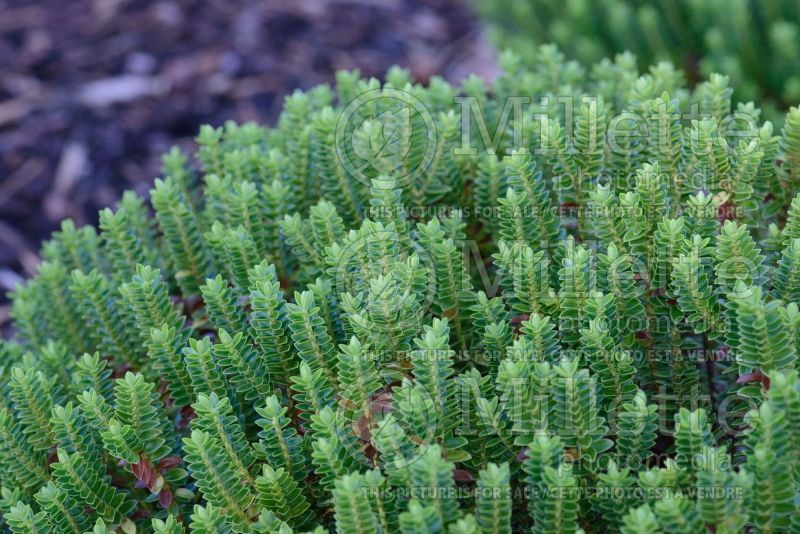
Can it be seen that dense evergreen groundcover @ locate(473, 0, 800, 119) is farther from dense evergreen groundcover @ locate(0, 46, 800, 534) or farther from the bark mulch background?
dense evergreen groundcover @ locate(0, 46, 800, 534)

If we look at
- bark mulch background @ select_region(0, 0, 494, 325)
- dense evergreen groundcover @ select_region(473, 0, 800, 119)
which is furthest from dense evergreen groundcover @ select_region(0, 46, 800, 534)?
bark mulch background @ select_region(0, 0, 494, 325)

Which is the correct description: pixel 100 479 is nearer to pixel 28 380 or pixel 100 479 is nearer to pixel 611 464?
pixel 28 380

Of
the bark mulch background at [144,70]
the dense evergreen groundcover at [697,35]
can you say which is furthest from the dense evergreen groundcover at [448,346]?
the bark mulch background at [144,70]

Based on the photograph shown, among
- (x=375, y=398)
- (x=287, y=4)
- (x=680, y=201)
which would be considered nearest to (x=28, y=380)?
(x=375, y=398)

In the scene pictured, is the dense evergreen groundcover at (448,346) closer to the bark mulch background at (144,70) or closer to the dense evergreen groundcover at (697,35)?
the dense evergreen groundcover at (697,35)

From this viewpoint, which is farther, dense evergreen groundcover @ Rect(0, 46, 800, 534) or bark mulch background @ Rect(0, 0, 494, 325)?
bark mulch background @ Rect(0, 0, 494, 325)

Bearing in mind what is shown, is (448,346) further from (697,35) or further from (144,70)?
(144,70)
